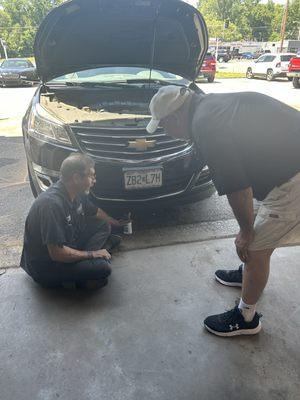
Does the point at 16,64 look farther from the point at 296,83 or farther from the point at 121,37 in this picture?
the point at 121,37

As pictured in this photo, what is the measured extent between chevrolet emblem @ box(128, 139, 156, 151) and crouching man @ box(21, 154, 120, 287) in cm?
65

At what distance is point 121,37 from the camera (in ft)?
12.5

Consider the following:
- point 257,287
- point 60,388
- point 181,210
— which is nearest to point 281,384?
point 257,287

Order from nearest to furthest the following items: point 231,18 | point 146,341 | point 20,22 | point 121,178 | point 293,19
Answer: point 146,341
point 121,178
point 20,22
point 293,19
point 231,18

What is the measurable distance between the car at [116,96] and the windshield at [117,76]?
1cm

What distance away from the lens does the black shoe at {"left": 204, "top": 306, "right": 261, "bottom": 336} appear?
7.18 ft

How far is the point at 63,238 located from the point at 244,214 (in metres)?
1.13

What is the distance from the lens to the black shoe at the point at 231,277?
2.64 meters

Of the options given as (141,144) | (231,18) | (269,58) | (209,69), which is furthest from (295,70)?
(231,18)

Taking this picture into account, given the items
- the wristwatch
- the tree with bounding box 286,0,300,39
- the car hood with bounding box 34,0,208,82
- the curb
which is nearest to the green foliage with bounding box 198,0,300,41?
the tree with bounding box 286,0,300,39

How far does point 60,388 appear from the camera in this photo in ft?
6.05

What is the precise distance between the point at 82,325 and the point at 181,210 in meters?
1.81

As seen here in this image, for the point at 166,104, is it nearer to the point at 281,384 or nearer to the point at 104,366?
the point at 104,366

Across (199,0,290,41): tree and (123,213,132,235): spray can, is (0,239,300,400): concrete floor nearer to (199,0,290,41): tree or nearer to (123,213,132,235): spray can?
(123,213,132,235): spray can
